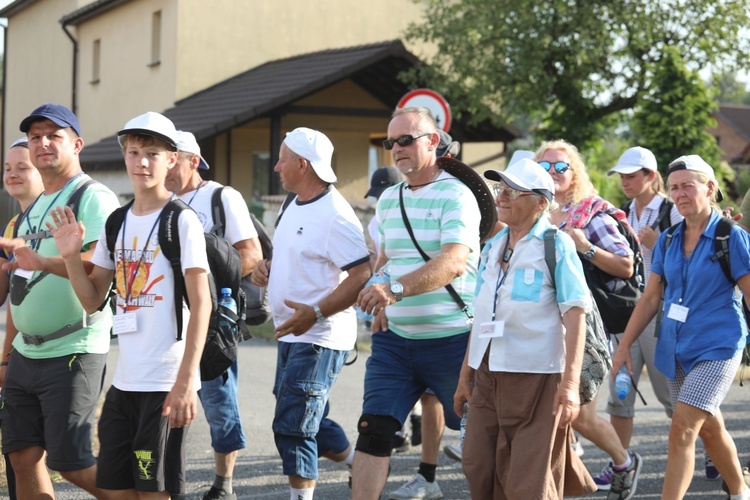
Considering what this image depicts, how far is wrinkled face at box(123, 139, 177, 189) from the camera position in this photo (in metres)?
4.53

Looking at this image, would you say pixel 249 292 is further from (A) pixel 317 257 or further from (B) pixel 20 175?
(B) pixel 20 175

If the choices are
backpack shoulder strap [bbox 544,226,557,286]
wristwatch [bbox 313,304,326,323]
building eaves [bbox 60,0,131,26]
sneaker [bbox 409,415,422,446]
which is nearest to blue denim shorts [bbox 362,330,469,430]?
Result: wristwatch [bbox 313,304,326,323]

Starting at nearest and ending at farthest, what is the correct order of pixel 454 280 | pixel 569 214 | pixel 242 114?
pixel 454 280 < pixel 569 214 < pixel 242 114

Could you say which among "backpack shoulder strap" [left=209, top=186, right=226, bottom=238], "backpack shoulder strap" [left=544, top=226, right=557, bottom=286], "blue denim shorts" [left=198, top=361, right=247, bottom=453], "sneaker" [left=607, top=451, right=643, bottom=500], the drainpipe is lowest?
"sneaker" [left=607, top=451, right=643, bottom=500]

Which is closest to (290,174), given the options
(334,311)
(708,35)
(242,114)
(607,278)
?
(334,311)

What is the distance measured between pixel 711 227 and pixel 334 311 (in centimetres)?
209

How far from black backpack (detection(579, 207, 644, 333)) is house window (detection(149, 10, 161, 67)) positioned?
22075mm

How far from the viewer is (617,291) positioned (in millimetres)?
6527

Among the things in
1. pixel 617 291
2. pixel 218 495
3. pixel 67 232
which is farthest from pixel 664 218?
pixel 67 232

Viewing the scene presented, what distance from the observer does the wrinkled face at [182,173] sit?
633 centimetres

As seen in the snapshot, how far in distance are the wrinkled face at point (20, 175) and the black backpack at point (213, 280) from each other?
125cm

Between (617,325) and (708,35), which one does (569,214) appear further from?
(708,35)

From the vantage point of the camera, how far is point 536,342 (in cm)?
477

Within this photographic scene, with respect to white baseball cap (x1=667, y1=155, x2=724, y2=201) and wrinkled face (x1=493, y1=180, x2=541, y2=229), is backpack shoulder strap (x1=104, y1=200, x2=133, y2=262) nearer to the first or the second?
wrinkled face (x1=493, y1=180, x2=541, y2=229)
